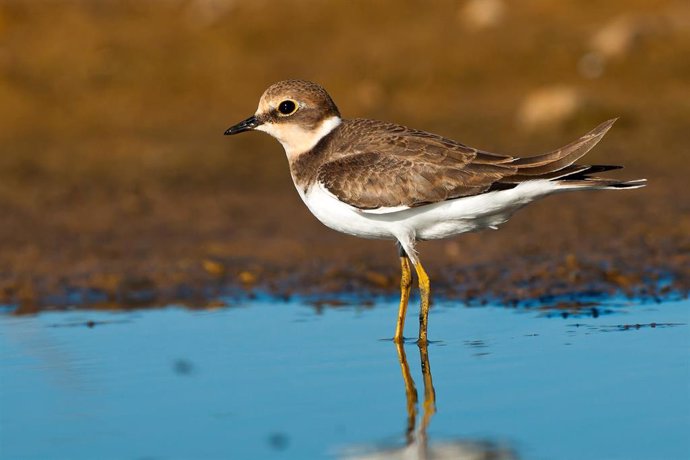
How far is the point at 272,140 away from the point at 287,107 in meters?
7.74

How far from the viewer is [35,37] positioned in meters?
19.6

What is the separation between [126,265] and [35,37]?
8.91 m

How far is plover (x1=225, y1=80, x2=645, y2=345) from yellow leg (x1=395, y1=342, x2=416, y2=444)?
39 cm

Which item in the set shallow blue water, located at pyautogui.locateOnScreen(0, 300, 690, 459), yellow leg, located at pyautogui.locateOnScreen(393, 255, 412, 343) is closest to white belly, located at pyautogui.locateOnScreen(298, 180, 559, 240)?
yellow leg, located at pyautogui.locateOnScreen(393, 255, 412, 343)

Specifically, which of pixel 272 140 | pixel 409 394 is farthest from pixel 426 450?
pixel 272 140

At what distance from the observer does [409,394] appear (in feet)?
23.7

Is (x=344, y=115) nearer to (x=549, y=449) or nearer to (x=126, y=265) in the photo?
(x=126, y=265)

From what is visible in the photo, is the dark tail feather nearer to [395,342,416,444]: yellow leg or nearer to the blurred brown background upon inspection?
[395,342,416,444]: yellow leg

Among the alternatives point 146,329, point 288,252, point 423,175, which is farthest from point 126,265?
point 423,175

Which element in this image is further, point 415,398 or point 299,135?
point 299,135

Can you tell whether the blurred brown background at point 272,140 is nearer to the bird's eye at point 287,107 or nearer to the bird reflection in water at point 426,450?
the bird's eye at point 287,107

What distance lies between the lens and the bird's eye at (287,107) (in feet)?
31.1

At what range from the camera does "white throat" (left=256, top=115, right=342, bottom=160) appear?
9.42 metres

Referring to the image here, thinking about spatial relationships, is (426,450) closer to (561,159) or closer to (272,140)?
(561,159)
